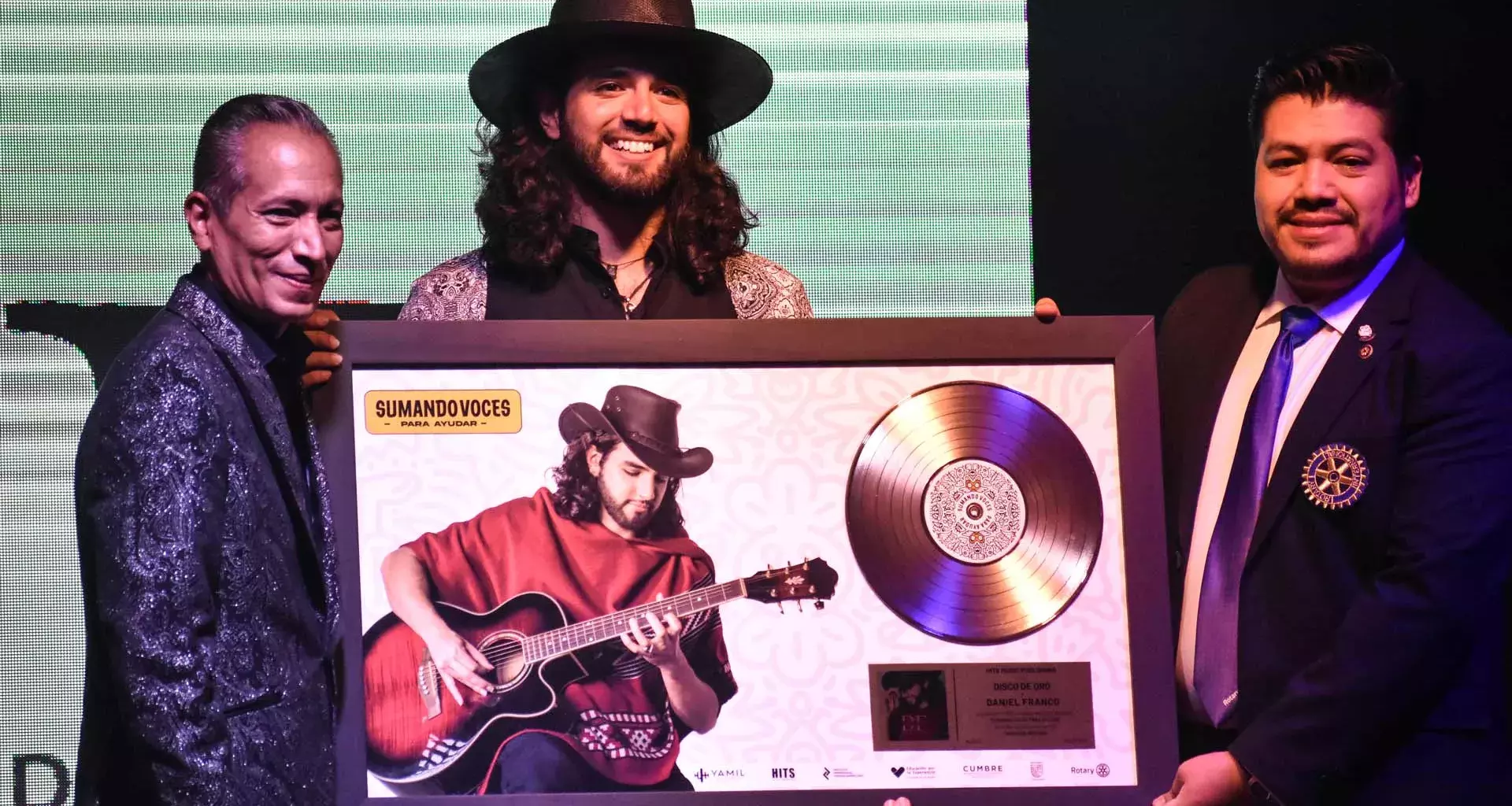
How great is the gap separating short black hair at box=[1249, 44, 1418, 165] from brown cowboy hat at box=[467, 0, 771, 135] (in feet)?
3.39

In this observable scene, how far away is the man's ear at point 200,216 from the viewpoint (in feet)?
6.70

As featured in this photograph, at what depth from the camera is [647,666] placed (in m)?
2.18

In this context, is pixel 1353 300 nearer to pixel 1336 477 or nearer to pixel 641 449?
pixel 1336 477

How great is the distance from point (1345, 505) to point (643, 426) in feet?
3.74

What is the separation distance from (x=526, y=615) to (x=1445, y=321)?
1.57 m

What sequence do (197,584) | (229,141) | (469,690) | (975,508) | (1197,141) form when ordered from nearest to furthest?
1. (197,584)
2. (229,141)
3. (469,690)
4. (975,508)
5. (1197,141)

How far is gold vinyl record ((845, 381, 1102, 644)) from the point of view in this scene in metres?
2.23

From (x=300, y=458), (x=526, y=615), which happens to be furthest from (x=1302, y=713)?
(x=300, y=458)

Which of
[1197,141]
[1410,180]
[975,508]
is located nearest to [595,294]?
[975,508]

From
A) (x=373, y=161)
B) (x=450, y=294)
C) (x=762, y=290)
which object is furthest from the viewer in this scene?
(x=373, y=161)

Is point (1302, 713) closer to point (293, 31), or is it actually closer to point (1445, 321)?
point (1445, 321)

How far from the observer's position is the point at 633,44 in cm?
269

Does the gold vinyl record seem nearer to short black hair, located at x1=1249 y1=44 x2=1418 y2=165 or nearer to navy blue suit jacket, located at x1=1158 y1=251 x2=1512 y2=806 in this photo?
navy blue suit jacket, located at x1=1158 y1=251 x2=1512 y2=806

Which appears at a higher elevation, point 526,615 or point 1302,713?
point 526,615
